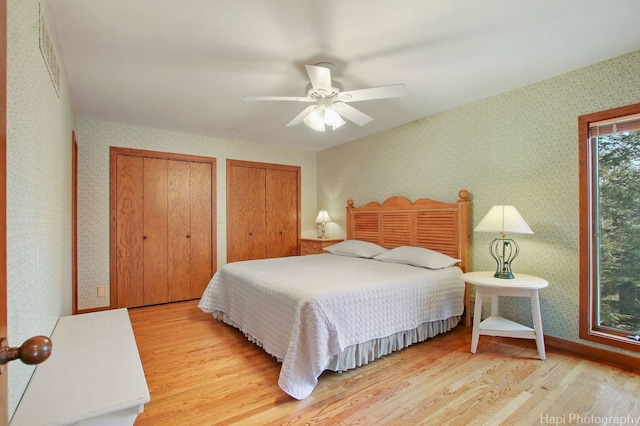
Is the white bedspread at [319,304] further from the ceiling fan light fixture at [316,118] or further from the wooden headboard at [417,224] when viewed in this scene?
the ceiling fan light fixture at [316,118]

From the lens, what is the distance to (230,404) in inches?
72.5

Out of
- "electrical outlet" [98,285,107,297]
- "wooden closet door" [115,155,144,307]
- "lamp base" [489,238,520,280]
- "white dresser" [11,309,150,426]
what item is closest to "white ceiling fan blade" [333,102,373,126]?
"lamp base" [489,238,520,280]

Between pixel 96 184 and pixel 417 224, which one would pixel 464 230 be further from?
pixel 96 184

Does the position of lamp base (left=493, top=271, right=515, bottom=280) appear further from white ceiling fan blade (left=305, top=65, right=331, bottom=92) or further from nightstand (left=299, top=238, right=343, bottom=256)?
nightstand (left=299, top=238, right=343, bottom=256)

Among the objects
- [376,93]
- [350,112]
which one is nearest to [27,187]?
[376,93]

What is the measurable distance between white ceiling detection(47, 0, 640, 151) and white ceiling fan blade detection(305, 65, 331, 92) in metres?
0.18

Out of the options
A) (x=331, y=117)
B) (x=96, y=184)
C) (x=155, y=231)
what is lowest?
(x=155, y=231)

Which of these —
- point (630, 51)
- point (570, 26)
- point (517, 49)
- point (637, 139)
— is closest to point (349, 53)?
point (517, 49)

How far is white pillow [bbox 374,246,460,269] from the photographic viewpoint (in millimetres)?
2998

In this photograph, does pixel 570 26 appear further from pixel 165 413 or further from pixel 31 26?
pixel 165 413

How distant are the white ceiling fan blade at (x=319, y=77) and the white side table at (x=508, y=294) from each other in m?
1.92

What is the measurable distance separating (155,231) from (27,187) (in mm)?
3009

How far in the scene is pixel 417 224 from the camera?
3.64 m

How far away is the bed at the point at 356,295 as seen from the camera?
2.01 meters
